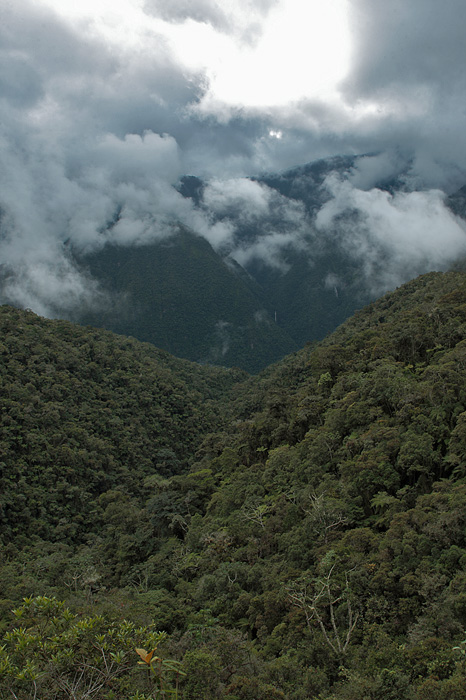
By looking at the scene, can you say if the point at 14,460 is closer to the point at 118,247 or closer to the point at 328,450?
the point at 328,450

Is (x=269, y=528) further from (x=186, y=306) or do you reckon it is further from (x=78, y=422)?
(x=186, y=306)

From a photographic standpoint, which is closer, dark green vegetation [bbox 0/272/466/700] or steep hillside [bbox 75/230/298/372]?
dark green vegetation [bbox 0/272/466/700]

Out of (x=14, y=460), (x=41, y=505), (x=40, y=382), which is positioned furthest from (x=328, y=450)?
(x=40, y=382)

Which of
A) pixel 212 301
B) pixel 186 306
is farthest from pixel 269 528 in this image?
pixel 212 301

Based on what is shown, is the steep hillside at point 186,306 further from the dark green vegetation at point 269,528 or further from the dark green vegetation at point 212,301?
the dark green vegetation at point 269,528

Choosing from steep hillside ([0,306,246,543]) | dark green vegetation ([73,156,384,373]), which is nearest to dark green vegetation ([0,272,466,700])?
steep hillside ([0,306,246,543])

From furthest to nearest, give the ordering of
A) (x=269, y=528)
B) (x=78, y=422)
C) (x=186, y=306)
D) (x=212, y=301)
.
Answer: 1. (x=212, y=301)
2. (x=186, y=306)
3. (x=78, y=422)
4. (x=269, y=528)

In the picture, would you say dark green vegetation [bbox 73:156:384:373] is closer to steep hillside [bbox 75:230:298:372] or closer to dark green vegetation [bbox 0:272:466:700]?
steep hillside [bbox 75:230:298:372]

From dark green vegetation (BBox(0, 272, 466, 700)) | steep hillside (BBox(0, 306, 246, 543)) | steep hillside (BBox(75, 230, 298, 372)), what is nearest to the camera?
dark green vegetation (BBox(0, 272, 466, 700))
